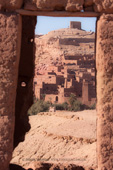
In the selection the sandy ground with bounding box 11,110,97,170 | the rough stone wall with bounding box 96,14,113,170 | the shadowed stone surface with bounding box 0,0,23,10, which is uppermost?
the shadowed stone surface with bounding box 0,0,23,10

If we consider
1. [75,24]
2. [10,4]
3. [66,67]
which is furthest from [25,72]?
[75,24]

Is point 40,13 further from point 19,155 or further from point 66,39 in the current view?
point 66,39

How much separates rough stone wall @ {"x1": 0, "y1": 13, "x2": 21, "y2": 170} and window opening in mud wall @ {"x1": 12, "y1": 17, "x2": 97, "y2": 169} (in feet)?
8.77

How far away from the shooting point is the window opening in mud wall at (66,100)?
11.8 meters

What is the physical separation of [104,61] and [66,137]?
827 centimetres

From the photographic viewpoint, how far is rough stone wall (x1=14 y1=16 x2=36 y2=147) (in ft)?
24.2

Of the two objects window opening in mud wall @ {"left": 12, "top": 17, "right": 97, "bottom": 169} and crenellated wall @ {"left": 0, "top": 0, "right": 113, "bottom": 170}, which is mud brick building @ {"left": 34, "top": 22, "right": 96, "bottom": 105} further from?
crenellated wall @ {"left": 0, "top": 0, "right": 113, "bottom": 170}

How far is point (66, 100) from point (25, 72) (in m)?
33.5

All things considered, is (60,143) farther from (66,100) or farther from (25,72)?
(66,100)

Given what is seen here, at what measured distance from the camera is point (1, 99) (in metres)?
4.86

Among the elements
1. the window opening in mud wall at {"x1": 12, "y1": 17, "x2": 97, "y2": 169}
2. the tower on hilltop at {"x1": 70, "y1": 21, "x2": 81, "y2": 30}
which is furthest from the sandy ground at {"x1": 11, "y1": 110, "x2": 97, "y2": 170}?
the tower on hilltop at {"x1": 70, "y1": 21, "x2": 81, "y2": 30}

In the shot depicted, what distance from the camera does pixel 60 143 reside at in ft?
41.1

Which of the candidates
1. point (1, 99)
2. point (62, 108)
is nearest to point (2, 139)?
point (1, 99)

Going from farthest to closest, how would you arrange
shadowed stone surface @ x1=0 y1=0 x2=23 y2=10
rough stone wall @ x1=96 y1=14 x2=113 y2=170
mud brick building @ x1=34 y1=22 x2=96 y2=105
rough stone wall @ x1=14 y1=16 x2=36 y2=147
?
mud brick building @ x1=34 y1=22 x2=96 y2=105 < rough stone wall @ x1=14 y1=16 x2=36 y2=147 < shadowed stone surface @ x1=0 y1=0 x2=23 y2=10 < rough stone wall @ x1=96 y1=14 x2=113 y2=170
